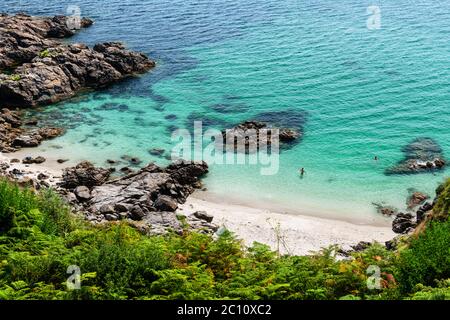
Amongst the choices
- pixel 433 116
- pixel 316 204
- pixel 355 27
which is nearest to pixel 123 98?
pixel 316 204

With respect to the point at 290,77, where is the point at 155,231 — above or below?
below

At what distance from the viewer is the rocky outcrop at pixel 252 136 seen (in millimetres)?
46166

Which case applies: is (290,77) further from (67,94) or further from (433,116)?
(67,94)

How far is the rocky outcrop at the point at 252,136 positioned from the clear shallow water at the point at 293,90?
5.75ft

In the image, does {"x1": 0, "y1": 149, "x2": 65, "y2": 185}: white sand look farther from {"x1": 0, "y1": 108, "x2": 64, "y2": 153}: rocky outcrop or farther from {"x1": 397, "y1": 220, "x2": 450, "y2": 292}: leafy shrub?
{"x1": 397, "y1": 220, "x2": 450, "y2": 292}: leafy shrub

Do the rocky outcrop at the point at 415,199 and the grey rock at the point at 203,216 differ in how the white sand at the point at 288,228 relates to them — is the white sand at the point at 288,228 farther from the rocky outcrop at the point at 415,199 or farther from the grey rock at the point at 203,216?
the rocky outcrop at the point at 415,199

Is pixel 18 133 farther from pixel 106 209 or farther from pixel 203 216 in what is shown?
pixel 203 216

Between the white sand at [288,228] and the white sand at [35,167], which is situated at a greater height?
the white sand at [35,167]

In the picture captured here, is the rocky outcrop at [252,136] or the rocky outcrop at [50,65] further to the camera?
the rocky outcrop at [50,65]

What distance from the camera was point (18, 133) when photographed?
48031 mm

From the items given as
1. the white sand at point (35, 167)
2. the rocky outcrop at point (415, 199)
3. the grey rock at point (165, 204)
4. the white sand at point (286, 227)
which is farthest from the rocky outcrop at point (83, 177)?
the rocky outcrop at point (415, 199)

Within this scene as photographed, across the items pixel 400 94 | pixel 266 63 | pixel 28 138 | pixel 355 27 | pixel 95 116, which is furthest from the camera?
pixel 355 27

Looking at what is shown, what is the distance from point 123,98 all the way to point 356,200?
3110 cm

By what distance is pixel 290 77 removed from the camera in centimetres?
6291
